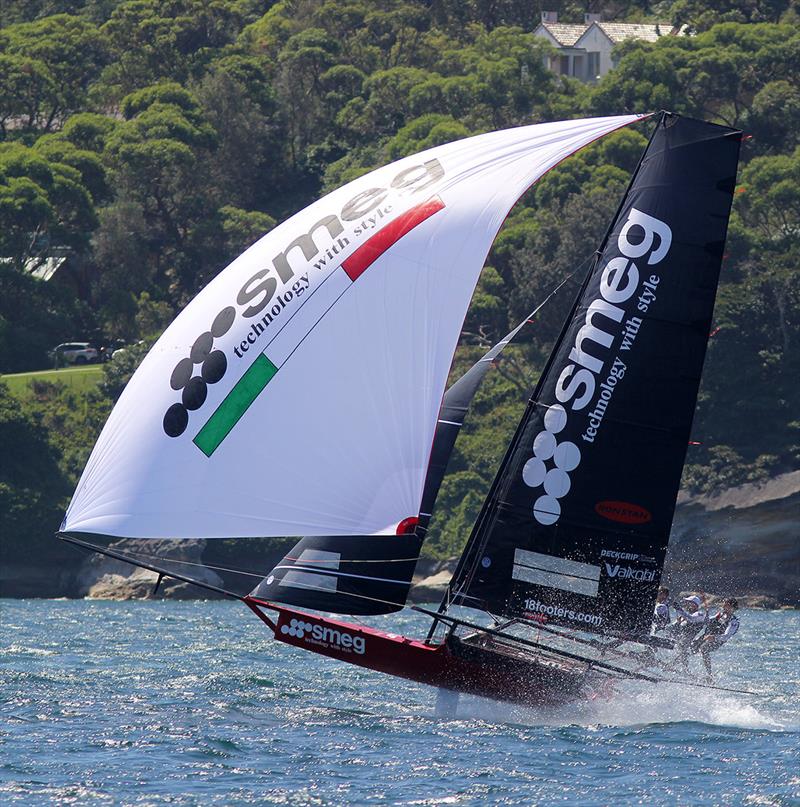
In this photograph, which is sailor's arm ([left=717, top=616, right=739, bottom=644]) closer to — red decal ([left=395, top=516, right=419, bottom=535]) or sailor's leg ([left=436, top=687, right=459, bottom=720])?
sailor's leg ([left=436, top=687, right=459, bottom=720])

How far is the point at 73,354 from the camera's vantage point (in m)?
51.9

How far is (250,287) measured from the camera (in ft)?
46.2

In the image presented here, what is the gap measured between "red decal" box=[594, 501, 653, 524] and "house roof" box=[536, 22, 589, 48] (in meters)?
65.6

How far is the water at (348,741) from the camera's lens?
11852 mm

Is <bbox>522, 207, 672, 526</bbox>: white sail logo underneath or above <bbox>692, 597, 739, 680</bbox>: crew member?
above

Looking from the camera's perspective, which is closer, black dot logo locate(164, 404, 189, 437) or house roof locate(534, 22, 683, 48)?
black dot logo locate(164, 404, 189, 437)

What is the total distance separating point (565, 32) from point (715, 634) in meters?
66.3

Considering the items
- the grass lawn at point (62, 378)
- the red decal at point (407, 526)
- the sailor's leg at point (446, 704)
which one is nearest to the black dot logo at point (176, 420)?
the red decal at point (407, 526)

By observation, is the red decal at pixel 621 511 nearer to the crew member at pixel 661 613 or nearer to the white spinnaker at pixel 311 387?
the crew member at pixel 661 613

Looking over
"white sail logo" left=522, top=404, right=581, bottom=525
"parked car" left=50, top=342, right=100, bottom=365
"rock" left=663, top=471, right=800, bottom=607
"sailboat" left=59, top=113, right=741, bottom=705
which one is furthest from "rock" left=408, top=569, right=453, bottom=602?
"white sail logo" left=522, top=404, right=581, bottom=525

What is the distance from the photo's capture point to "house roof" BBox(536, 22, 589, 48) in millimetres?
78062

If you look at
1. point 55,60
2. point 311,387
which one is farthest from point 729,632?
point 55,60

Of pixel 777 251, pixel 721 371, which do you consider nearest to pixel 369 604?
pixel 721 371

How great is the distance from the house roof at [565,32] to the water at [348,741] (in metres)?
61.5
